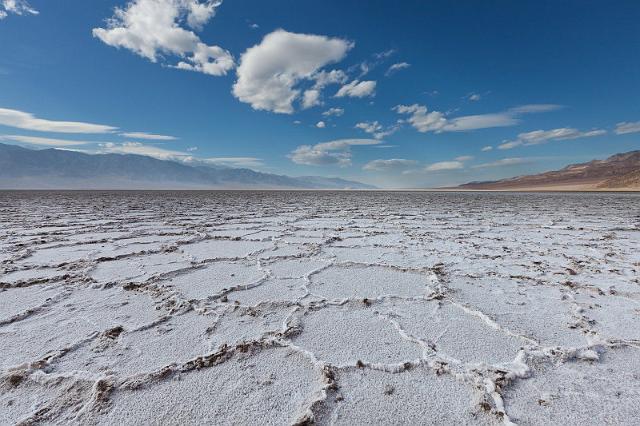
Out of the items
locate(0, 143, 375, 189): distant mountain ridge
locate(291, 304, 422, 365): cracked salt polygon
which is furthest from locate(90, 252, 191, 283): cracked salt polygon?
locate(0, 143, 375, 189): distant mountain ridge

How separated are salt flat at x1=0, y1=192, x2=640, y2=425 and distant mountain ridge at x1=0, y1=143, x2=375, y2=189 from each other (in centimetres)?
12062

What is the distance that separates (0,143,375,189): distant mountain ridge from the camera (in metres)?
110

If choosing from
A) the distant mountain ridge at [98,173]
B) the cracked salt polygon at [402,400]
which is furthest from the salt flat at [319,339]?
the distant mountain ridge at [98,173]

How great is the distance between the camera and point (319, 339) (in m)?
1.53

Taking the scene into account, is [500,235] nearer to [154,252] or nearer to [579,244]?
[579,244]

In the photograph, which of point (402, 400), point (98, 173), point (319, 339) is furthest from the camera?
point (98, 173)

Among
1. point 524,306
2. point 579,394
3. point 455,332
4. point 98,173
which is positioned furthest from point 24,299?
point 98,173

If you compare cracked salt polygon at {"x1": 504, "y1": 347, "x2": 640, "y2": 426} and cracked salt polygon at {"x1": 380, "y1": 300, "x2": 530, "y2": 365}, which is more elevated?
Result: cracked salt polygon at {"x1": 504, "y1": 347, "x2": 640, "y2": 426}

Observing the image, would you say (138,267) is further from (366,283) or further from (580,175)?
(580,175)

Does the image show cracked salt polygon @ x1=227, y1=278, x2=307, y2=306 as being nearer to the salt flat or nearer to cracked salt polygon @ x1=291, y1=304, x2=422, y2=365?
the salt flat

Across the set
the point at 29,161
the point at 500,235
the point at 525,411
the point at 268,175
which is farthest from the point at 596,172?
the point at 29,161

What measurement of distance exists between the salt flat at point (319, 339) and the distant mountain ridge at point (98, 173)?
120616mm

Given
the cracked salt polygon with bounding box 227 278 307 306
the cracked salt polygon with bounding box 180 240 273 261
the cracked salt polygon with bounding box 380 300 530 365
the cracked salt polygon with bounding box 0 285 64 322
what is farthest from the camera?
the cracked salt polygon with bounding box 180 240 273 261

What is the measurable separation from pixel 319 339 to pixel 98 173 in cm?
15426
